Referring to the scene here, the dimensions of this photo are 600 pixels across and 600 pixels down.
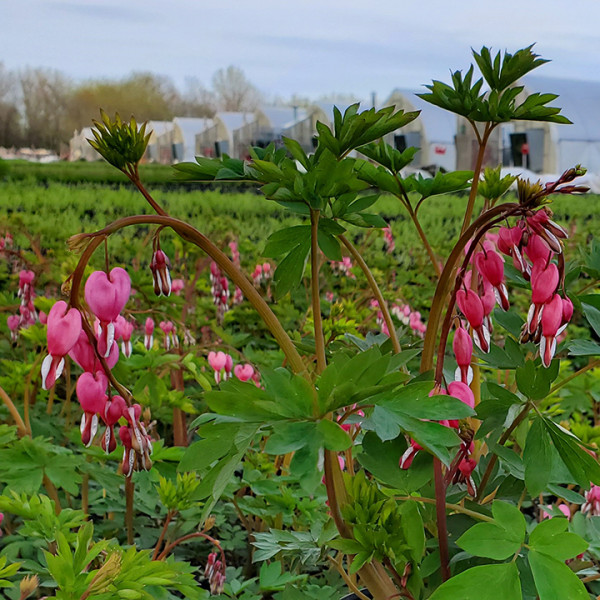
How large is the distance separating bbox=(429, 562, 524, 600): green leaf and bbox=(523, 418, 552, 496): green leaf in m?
0.09

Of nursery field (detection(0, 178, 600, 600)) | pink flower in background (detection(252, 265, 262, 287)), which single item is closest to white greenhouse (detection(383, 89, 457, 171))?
pink flower in background (detection(252, 265, 262, 287))

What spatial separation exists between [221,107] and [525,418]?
46.5 metres

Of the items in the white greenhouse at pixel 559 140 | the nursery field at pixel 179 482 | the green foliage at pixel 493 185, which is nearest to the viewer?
the nursery field at pixel 179 482

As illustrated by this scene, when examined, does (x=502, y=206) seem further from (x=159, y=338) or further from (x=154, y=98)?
(x=154, y=98)

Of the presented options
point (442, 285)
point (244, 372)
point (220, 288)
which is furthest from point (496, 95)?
point (220, 288)

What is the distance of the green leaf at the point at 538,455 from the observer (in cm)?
65

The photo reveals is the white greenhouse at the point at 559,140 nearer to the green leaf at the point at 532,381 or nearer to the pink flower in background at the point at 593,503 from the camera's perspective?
the pink flower in background at the point at 593,503

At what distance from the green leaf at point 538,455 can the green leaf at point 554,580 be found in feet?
0.22

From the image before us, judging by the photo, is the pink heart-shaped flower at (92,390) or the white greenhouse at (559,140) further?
the white greenhouse at (559,140)

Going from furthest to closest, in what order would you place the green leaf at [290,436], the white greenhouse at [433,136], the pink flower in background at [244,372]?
the white greenhouse at [433,136] → the pink flower in background at [244,372] → the green leaf at [290,436]

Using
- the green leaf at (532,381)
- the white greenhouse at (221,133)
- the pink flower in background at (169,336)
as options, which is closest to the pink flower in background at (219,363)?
the pink flower in background at (169,336)

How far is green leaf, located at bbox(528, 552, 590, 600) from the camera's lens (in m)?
0.58

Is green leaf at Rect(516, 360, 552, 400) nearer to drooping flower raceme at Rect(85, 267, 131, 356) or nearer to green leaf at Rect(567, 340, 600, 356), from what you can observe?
green leaf at Rect(567, 340, 600, 356)

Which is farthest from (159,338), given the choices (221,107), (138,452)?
(221,107)
